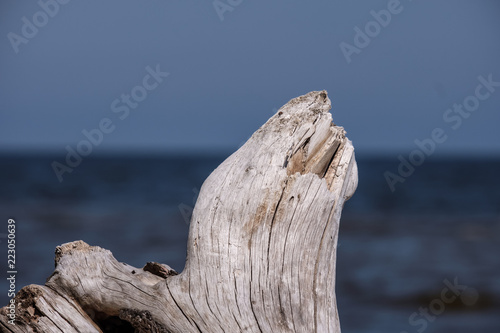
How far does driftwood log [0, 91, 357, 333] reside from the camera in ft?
10.4

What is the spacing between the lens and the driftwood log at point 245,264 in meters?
3.16

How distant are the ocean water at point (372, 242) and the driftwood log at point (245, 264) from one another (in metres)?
6.04

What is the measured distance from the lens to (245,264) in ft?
10.9

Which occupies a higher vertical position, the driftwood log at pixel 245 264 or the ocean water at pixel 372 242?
the ocean water at pixel 372 242

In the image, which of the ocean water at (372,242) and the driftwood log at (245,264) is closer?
the driftwood log at (245,264)

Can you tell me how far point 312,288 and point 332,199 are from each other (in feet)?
1.84

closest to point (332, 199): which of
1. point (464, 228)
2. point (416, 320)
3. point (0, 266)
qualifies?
point (416, 320)

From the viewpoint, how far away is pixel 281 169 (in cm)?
341

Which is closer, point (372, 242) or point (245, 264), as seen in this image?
point (245, 264)

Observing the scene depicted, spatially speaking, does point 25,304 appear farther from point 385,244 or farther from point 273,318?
point 385,244

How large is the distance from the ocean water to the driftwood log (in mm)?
6038

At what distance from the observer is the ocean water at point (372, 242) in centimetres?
1028

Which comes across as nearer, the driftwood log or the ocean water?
the driftwood log

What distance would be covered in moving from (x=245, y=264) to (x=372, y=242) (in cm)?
1486
